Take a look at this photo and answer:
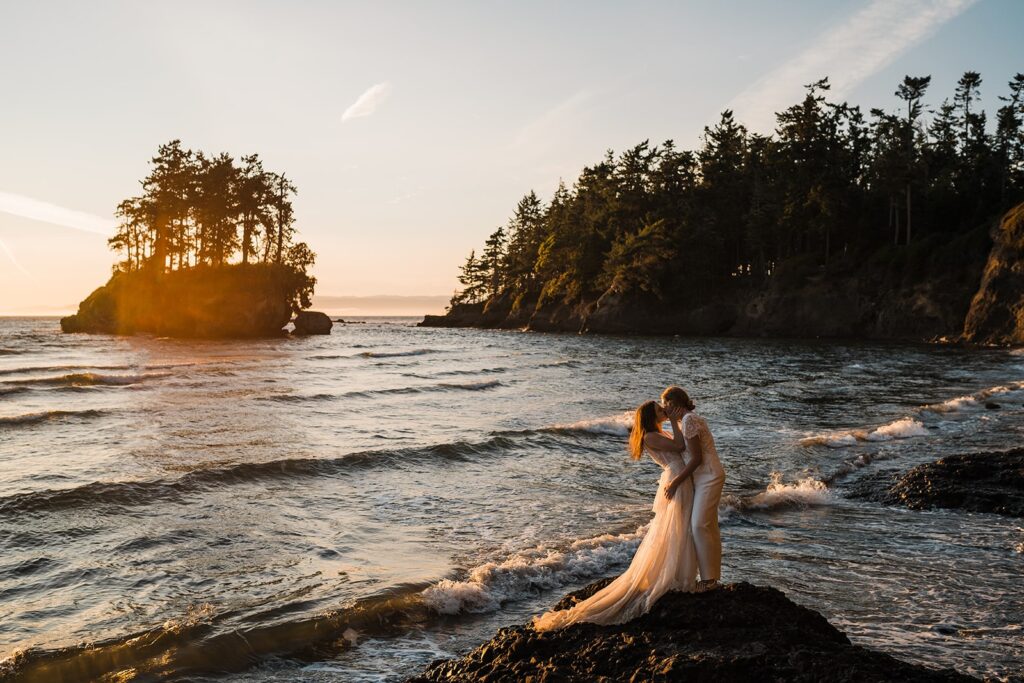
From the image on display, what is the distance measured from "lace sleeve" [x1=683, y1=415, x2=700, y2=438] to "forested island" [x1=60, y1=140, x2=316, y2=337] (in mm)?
71561

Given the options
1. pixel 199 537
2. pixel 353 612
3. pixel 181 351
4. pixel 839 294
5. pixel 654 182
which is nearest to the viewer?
pixel 353 612

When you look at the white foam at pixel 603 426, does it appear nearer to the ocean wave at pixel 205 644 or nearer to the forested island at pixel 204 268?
the ocean wave at pixel 205 644

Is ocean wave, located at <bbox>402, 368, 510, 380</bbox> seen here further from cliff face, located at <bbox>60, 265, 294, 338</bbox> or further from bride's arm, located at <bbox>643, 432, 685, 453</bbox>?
cliff face, located at <bbox>60, 265, 294, 338</bbox>

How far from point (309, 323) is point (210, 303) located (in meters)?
16.3

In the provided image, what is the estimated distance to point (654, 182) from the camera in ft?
298

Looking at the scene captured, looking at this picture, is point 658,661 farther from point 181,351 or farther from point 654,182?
point 654,182

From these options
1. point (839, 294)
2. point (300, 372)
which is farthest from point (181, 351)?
point (839, 294)

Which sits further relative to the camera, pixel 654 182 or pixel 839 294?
pixel 654 182

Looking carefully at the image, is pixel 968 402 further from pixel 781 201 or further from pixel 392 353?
pixel 781 201

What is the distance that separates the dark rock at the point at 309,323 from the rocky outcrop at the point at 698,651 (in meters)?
83.3

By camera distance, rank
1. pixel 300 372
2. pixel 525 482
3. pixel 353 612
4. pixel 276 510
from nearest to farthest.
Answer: pixel 353 612 → pixel 276 510 → pixel 525 482 → pixel 300 372

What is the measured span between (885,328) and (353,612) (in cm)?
6635

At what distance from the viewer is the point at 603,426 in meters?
20.5

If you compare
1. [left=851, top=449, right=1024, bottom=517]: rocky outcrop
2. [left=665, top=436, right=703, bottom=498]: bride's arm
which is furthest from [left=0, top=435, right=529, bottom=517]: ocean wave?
[left=665, top=436, right=703, bottom=498]: bride's arm
